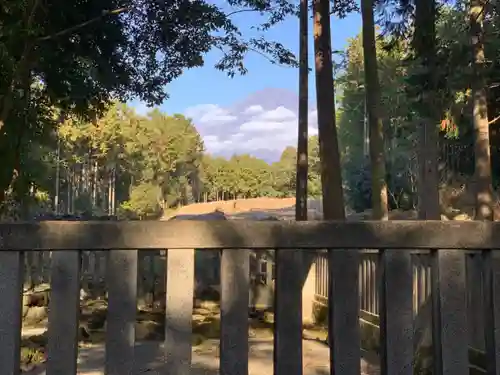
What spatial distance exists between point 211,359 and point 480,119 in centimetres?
622

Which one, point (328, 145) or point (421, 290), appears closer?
point (421, 290)

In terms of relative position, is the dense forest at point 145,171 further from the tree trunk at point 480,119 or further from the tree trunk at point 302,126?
the tree trunk at point 480,119

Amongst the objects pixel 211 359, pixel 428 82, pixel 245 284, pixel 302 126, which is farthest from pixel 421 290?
pixel 302 126

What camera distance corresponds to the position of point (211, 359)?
20.0ft

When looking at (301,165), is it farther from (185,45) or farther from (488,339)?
(488,339)

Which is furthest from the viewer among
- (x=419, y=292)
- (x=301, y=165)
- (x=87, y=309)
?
(x=301, y=165)

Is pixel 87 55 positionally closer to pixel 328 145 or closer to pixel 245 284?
pixel 328 145

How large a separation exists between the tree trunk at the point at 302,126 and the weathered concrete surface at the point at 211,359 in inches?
201

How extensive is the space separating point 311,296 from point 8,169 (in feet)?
17.8

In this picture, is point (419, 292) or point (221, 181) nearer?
point (419, 292)

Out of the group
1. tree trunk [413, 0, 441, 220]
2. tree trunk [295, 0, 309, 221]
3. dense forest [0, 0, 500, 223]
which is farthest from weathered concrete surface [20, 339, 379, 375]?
tree trunk [295, 0, 309, 221]

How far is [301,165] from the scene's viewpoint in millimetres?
12398

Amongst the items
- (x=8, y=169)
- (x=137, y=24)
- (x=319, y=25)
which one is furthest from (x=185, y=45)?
(x=8, y=169)

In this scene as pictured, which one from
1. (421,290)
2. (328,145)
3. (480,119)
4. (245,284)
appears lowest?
(421,290)
